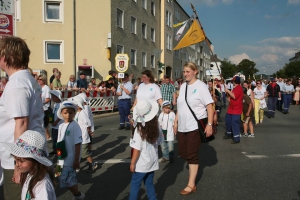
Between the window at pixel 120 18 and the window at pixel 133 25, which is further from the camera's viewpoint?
the window at pixel 133 25

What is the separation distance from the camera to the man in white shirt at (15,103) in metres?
2.30

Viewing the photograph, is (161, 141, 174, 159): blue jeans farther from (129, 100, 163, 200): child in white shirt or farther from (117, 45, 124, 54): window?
Answer: (117, 45, 124, 54): window

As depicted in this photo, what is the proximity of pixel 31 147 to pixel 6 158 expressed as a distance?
524 millimetres

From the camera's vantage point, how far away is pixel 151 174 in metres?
3.66

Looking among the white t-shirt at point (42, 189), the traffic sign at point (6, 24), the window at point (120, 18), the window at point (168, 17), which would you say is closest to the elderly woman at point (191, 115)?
the white t-shirt at point (42, 189)

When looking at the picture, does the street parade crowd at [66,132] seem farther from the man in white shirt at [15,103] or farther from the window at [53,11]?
the window at [53,11]

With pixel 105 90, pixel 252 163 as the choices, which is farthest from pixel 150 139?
pixel 105 90

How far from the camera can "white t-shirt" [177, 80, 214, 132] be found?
174 inches

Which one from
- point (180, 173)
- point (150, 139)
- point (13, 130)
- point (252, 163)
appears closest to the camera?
point (13, 130)

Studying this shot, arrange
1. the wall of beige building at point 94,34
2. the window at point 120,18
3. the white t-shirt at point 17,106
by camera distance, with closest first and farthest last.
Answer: the white t-shirt at point 17,106, the wall of beige building at point 94,34, the window at point 120,18

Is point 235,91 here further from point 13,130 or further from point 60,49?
point 60,49

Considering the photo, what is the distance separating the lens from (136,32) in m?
27.4

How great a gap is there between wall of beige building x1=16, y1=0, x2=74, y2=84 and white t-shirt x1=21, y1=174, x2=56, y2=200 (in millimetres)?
20622

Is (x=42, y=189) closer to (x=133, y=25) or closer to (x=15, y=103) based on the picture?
(x=15, y=103)
